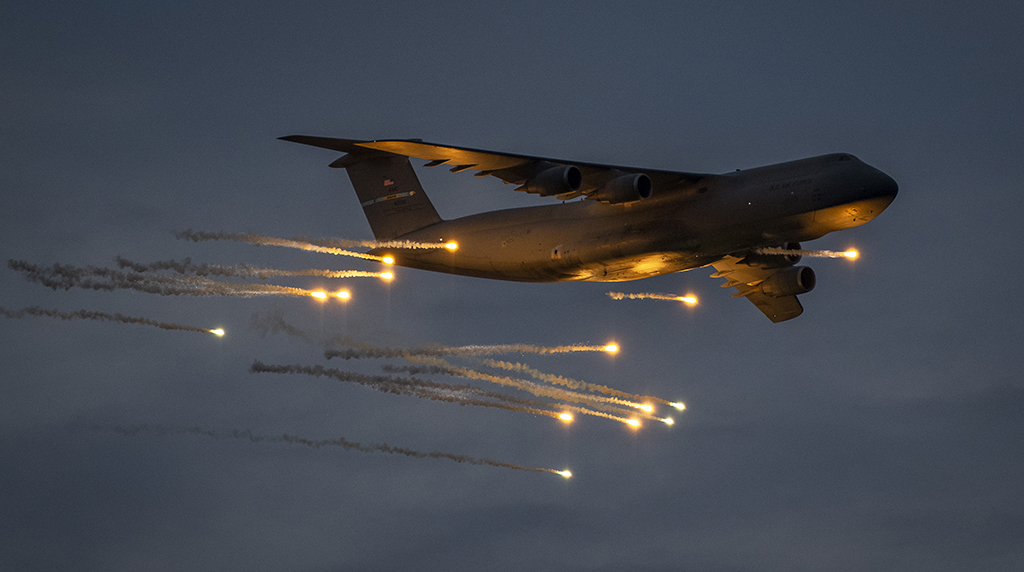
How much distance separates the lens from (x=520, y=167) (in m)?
23.3

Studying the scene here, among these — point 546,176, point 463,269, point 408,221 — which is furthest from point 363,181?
point 546,176

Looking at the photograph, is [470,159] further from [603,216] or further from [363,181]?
[363,181]

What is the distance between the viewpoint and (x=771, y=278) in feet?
86.5

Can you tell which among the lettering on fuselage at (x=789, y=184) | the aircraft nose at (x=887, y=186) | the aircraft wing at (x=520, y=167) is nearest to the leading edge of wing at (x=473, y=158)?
the aircraft wing at (x=520, y=167)

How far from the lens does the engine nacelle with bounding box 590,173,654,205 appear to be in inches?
890

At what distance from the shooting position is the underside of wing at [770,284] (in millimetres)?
26078

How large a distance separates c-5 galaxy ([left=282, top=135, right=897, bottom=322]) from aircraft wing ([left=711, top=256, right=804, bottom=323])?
0.05 m

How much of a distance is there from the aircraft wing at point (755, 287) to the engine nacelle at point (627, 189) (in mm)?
4126

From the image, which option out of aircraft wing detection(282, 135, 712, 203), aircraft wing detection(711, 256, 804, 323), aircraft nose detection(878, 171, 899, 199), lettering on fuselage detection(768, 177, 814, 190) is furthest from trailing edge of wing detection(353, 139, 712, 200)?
aircraft wing detection(711, 256, 804, 323)

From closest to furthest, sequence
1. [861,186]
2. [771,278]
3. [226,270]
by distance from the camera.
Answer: [861,186] < [226,270] < [771,278]

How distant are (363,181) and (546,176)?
20.4 ft

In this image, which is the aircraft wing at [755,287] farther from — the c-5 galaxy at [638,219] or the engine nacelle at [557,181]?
the engine nacelle at [557,181]

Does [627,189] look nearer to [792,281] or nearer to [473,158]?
[473,158]

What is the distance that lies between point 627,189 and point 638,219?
3.25ft
